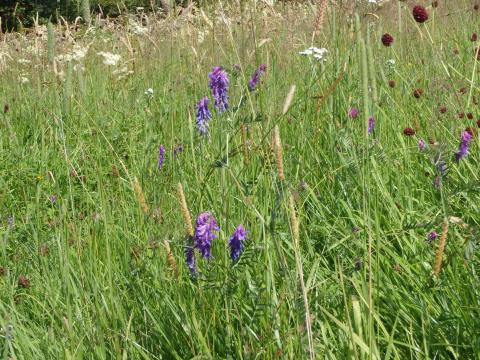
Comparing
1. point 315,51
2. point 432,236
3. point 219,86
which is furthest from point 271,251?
point 315,51

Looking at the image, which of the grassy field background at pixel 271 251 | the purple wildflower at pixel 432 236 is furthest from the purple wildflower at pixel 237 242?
the purple wildflower at pixel 432 236

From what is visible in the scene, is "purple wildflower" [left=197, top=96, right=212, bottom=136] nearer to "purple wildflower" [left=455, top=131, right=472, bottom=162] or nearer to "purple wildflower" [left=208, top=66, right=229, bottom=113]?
"purple wildflower" [left=208, top=66, right=229, bottom=113]

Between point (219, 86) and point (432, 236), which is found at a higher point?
point (219, 86)

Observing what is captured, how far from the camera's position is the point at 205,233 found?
3.64 feet

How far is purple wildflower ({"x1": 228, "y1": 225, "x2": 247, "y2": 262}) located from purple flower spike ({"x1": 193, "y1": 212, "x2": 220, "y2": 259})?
0.11 feet

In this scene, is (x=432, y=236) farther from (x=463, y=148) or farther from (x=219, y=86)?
(x=219, y=86)

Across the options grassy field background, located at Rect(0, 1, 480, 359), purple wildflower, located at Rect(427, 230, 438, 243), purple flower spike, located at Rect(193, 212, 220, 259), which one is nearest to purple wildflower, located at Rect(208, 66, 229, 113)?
grassy field background, located at Rect(0, 1, 480, 359)

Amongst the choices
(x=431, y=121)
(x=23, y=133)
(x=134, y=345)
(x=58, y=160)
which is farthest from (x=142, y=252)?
(x=23, y=133)

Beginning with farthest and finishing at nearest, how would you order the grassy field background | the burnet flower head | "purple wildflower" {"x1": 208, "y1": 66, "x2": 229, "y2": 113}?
the burnet flower head < "purple wildflower" {"x1": 208, "y1": 66, "x2": 229, "y2": 113} < the grassy field background

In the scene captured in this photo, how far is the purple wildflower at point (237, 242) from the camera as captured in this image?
1.11m

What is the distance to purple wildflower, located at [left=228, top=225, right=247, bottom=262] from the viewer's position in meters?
1.11

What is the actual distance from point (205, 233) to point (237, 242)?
0.06 m

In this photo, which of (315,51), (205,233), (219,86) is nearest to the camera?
(205,233)

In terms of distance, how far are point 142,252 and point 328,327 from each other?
49 cm
